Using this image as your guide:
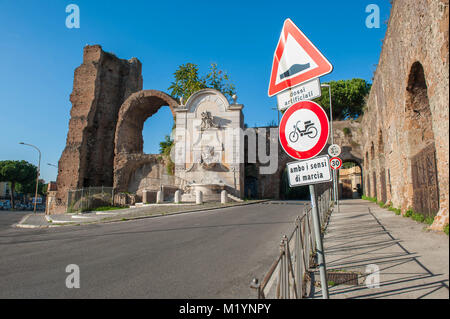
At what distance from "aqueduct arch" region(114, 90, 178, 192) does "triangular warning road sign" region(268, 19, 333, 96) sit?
83.0 ft

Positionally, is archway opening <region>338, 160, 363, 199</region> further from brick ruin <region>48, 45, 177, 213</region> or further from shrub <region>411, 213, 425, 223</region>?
shrub <region>411, 213, 425, 223</region>

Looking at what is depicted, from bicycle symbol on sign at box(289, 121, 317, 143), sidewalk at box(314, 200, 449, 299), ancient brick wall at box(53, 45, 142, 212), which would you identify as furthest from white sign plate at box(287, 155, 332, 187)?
ancient brick wall at box(53, 45, 142, 212)

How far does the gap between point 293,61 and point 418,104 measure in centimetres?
753

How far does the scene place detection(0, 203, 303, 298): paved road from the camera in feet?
12.2

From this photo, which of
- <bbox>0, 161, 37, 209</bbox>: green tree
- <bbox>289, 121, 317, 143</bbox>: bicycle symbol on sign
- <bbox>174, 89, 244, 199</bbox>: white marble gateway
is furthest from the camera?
<bbox>0, 161, 37, 209</bbox>: green tree

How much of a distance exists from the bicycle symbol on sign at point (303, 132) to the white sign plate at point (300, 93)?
277 millimetres

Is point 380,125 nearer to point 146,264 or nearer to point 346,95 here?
point 146,264

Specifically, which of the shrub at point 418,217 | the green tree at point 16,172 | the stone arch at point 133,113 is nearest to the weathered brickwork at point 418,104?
the shrub at point 418,217

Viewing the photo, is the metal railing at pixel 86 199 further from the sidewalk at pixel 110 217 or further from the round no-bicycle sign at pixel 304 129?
the round no-bicycle sign at pixel 304 129

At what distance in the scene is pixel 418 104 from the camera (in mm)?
8602

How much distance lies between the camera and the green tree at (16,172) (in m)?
49.5

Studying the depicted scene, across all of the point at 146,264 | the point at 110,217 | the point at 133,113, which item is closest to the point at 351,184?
the point at 133,113

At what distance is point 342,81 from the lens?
43500mm
